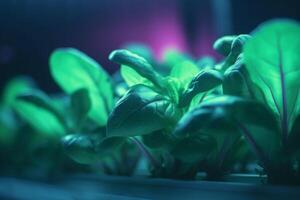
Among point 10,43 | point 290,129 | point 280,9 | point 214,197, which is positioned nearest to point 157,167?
point 214,197

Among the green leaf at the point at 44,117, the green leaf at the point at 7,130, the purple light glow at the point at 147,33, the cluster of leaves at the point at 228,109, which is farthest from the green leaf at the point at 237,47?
the purple light glow at the point at 147,33

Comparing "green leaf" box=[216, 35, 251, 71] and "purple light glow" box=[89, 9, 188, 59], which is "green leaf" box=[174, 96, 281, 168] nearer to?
"green leaf" box=[216, 35, 251, 71]

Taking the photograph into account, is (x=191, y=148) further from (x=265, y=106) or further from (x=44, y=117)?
(x=44, y=117)

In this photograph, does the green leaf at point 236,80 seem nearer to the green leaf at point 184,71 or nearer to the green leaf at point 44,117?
the green leaf at point 184,71

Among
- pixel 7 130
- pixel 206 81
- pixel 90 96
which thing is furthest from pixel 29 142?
pixel 206 81

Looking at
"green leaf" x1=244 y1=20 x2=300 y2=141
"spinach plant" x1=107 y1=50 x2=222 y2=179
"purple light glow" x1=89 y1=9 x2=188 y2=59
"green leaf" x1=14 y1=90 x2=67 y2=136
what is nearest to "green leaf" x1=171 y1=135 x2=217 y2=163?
"spinach plant" x1=107 y1=50 x2=222 y2=179

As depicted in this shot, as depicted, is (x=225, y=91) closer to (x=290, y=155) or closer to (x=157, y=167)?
(x=290, y=155)
